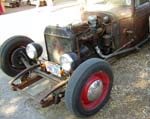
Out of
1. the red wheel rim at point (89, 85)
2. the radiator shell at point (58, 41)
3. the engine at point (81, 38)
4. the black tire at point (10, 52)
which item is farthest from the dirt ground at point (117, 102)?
the radiator shell at point (58, 41)

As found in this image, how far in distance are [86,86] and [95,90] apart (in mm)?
186

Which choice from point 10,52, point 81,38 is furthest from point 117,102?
point 10,52

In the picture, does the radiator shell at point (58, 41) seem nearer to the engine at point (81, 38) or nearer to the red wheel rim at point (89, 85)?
the engine at point (81, 38)

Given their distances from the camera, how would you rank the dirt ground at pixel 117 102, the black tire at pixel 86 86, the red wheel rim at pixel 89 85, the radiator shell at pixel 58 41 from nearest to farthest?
1. the black tire at pixel 86 86
2. the red wheel rim at pixel 89 85
3. the dirt ground at pixel 117 102
4. the radiator shell at pixel 58 41

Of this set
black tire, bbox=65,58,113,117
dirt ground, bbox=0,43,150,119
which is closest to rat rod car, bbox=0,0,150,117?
black tire, bbox=65,58,113,117

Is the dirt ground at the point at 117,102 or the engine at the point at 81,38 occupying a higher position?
the engine at the point at 81,38

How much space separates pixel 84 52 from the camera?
327cm

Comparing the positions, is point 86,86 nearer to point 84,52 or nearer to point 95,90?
point 95,90

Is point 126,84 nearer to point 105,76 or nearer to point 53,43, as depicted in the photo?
point 105,76

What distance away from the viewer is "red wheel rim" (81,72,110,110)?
2539 mm

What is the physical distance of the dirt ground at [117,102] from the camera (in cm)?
275

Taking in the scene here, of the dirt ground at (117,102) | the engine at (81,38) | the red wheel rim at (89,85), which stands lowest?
the dirt ground at (117,102)

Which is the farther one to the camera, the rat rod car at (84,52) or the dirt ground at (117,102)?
the dirt ground at (117,102)

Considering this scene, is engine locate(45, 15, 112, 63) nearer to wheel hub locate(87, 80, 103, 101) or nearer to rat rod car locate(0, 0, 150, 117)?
rat rod car locate(0, 0, 150, 117)
